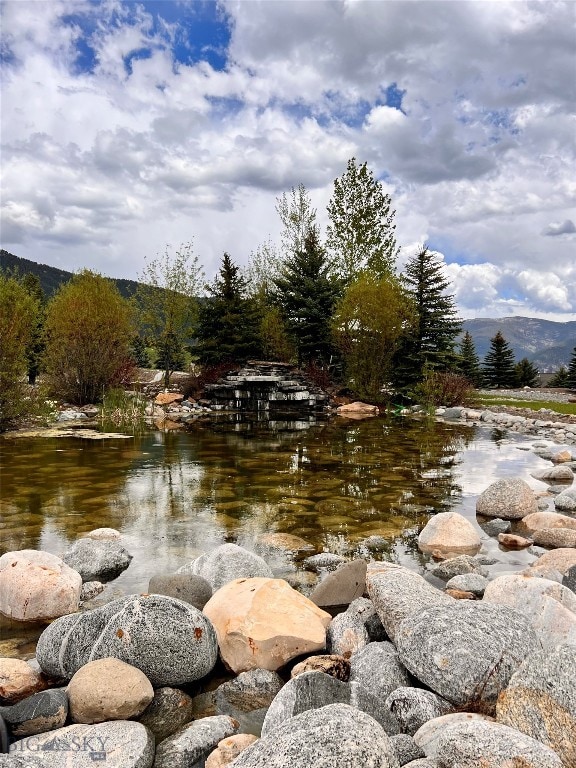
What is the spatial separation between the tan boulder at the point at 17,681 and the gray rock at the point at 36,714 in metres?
0.27

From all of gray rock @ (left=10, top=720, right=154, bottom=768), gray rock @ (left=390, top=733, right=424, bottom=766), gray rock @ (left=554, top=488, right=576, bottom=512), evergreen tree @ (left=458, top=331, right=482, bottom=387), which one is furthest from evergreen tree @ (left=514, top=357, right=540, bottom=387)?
gray rock @ (left=10, top=720, right=154, bottom=768)

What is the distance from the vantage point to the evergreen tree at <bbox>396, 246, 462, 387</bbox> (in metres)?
24.3

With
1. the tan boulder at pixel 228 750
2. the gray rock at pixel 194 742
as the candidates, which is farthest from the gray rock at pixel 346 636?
the tan boulder at pixel 228 750

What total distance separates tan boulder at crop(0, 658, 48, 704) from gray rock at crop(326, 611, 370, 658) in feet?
6.49

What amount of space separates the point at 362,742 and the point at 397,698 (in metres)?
0.89

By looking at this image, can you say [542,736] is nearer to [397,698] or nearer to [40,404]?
[397,698]

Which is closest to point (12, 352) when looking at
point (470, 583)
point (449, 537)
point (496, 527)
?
point (449, 537)

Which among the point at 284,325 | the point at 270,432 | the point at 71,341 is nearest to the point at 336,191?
the point at 284,325

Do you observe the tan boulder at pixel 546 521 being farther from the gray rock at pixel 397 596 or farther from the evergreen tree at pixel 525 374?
the evergreen tree at pixel 525 374

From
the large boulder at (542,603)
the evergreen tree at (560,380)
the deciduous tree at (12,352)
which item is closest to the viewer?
the large boulder at (542,603)

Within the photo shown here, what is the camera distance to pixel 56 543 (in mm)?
6758

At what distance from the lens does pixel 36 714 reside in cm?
334

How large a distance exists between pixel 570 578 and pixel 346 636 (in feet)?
7.21

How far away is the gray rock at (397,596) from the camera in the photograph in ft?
13.4
